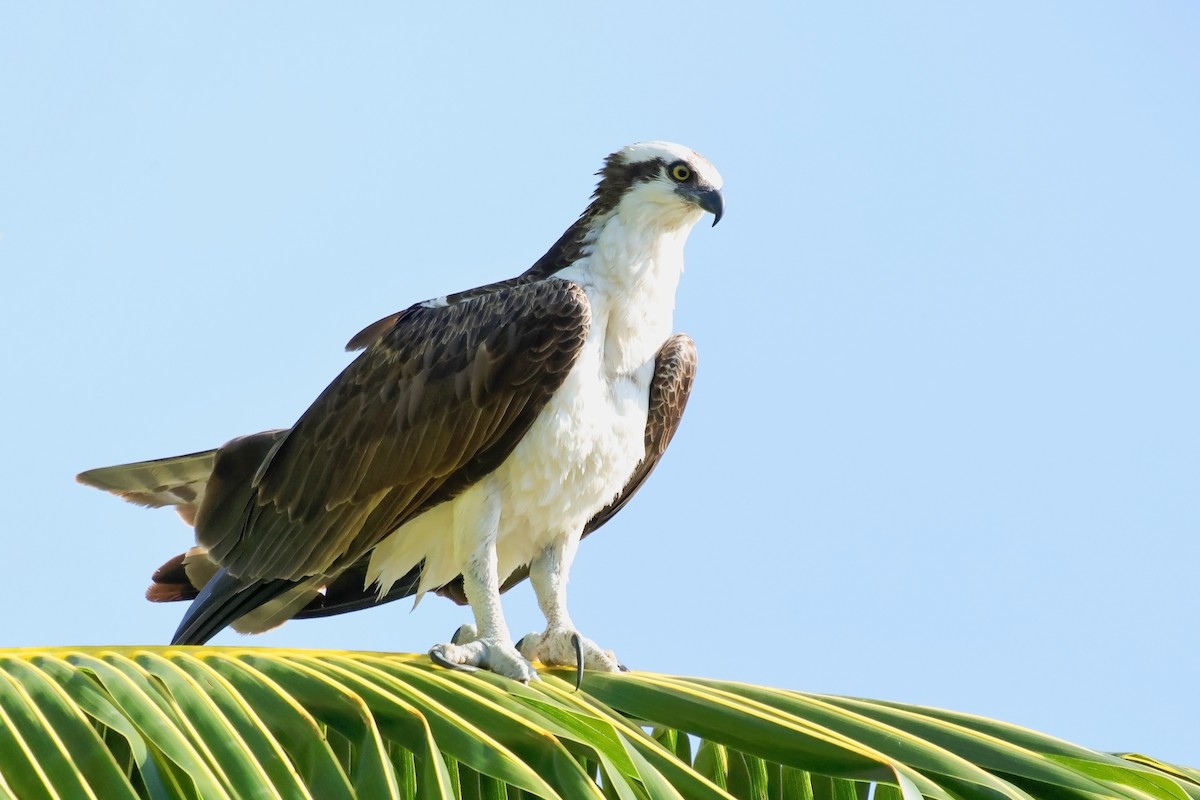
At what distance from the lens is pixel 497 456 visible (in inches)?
230

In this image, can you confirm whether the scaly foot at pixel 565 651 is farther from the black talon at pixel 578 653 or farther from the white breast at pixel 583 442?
the white breast at pixel 583 442

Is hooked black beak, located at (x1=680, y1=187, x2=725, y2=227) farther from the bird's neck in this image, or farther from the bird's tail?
the bird's tail

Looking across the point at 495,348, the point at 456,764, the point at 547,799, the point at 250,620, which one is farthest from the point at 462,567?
the point at 547,799

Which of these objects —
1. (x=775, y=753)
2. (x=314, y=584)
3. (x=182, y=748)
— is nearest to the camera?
(x=182, y=748)

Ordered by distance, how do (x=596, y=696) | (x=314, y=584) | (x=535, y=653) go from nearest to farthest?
1. (x=596, y=696)
2. (x=535, y=653)
3. (x=314, y=584)

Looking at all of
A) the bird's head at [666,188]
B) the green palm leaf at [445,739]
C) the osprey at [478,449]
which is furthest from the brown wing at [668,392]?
the green palm leaf at [445,739]

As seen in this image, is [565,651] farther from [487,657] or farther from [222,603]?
[222,603]

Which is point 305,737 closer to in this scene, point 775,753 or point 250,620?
point 775,753

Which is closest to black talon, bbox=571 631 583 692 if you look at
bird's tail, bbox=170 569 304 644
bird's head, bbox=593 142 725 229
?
bird's tail, bbox=170 569 304 644

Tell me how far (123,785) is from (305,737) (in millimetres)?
493

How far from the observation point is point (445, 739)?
350 centimetres

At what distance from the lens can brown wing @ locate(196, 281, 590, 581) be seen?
5777 millimetres

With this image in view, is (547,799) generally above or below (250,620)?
above

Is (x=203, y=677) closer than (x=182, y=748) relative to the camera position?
No
